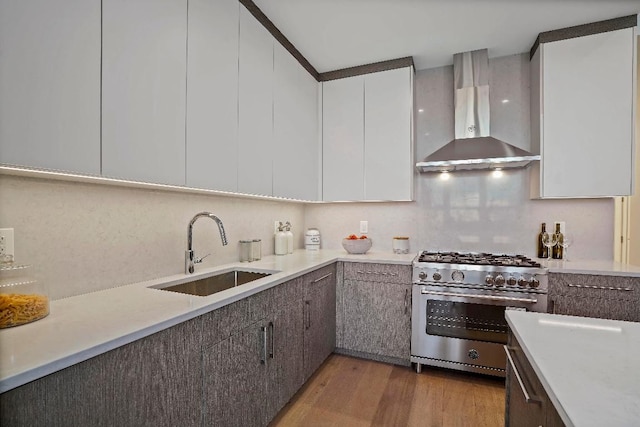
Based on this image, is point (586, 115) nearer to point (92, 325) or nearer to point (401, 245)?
point (401, 245)

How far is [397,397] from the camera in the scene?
6.60 feet

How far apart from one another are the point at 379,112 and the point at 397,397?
2219 mm

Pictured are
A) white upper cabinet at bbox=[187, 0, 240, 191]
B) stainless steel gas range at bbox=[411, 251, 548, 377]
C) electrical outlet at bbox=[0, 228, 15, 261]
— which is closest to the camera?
electrical outlet at bbox=[0, 228, 15, 261]

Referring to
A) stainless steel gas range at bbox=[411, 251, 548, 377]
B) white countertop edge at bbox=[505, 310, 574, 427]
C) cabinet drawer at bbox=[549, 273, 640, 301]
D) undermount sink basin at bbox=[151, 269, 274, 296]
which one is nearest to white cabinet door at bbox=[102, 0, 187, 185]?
undermount sink basin at bbox=[151, 269, 274, 296]

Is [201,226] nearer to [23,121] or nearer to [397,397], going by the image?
[23,121]

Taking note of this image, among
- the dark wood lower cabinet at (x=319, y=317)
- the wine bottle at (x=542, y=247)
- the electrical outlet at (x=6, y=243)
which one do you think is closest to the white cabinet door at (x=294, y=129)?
the dark wood lower cabinet at (x=319, y=317)

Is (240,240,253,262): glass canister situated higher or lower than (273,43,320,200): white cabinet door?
lower

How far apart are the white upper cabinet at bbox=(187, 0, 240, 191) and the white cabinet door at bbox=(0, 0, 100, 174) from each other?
1.47 ft

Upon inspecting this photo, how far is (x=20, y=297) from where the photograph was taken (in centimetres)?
98

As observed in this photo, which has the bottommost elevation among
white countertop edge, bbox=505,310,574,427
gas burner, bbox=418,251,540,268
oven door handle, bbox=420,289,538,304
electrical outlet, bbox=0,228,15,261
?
oven door handle, bbox=420,289,538,304

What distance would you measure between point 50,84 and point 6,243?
1.96 ft

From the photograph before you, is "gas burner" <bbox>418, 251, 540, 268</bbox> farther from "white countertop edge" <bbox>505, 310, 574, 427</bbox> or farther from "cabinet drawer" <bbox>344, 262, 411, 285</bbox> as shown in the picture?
"white countertop edge" <bbox>505, 310, 574, 427</bbox>

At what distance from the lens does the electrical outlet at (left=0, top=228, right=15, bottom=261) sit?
1.08 metres

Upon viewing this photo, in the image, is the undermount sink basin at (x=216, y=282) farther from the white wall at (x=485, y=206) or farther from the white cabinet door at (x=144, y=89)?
the white wall at (x=485, y=206)
